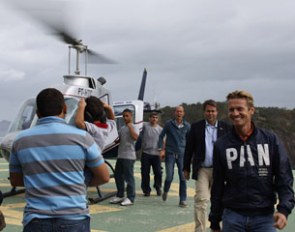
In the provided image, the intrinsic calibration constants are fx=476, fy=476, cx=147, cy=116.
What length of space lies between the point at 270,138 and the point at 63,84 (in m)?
7.06

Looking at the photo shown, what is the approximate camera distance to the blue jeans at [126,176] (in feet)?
28.2

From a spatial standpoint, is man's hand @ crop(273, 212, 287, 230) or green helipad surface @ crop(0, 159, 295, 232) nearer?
man's hand @ crop(273, 212, 287, 230)

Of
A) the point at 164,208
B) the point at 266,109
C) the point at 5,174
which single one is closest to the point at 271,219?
the point at 164,208

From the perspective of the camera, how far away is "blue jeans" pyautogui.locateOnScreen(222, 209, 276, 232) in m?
3.16

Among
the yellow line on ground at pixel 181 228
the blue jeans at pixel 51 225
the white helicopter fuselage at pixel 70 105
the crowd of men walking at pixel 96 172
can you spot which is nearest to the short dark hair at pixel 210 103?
the yellow line on ground at pixel 181 228

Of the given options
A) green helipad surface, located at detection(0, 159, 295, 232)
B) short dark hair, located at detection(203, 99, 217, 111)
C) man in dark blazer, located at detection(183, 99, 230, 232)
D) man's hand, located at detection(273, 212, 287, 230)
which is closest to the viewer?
man's hand, located at detection(273, 212, 287, 230)

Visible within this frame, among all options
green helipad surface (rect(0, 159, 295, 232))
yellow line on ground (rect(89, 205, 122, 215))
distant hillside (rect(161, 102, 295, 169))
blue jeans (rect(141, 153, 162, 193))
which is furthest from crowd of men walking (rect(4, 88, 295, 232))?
distant hillside (rect(161, 102, 295, 169))

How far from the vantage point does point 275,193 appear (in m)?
3.24

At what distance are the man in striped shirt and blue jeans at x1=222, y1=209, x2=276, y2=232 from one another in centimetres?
98

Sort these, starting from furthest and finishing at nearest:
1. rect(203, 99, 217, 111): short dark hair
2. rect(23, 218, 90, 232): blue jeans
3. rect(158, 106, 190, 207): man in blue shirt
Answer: rect(158, 106, 190, 207): man in blue shirt → rect(203, 99, 217, 111): short dark hair → rect(23, 218, 90, 232): blue jeans

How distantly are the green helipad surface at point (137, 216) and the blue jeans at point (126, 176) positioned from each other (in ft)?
0.90

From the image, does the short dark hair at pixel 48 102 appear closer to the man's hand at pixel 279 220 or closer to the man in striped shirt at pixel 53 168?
the man in striped shirt at pixel 53 168

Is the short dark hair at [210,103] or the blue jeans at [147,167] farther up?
the short dark hair at [210,103]

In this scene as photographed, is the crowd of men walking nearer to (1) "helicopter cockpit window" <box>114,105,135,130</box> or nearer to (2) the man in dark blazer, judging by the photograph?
(2) the man in dark blazer
